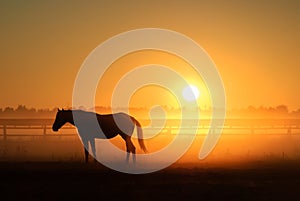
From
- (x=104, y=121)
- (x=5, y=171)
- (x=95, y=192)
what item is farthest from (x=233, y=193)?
(x=104, y=121)

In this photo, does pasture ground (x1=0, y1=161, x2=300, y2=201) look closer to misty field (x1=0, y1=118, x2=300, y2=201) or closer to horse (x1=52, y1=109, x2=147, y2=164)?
misty field (x1=0, y1=118, x2=300, y2=201)

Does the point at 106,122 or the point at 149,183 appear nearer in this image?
the point at 149,183

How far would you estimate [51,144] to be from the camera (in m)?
35.2

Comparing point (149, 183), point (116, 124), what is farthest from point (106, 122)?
point (149, 183)

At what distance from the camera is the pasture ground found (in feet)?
40.5

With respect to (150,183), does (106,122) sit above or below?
above

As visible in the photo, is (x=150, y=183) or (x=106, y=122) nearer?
(x=150, y=183)

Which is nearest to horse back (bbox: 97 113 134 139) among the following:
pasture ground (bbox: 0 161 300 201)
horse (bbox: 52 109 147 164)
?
horse (bbox: 52 109 147 164)

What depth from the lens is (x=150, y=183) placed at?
14.5 meters

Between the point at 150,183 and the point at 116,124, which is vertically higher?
the point at 116,124

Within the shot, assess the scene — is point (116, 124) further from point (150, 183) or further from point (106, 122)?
point (150, 183)

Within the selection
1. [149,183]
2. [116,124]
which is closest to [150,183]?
[149,183]

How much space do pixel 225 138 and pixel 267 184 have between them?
92.6ft

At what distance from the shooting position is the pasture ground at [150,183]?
12.4m
